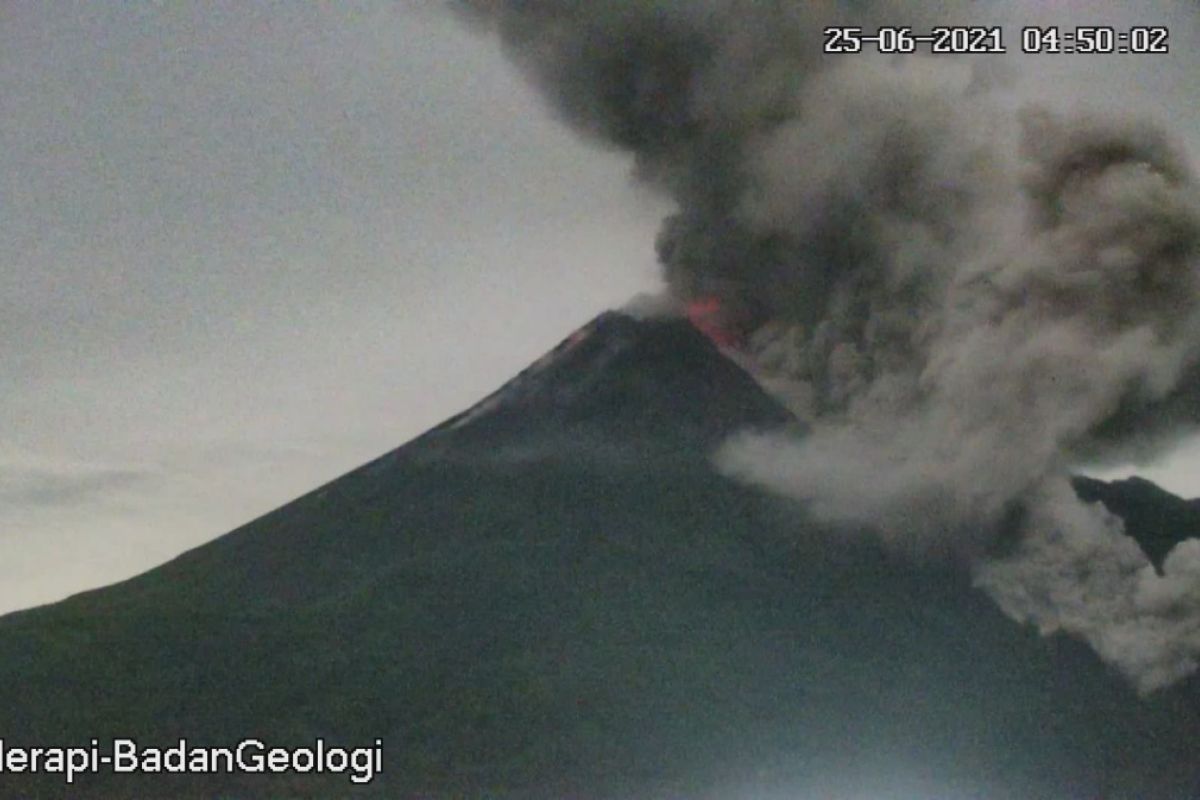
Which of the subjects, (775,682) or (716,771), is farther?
(775,682)

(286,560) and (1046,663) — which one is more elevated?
(286,560)

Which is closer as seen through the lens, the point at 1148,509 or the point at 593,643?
the point at 593,643

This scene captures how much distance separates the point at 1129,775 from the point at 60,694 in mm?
37622

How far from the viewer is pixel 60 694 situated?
204ft

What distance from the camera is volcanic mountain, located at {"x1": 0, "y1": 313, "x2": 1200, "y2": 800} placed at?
57.5 meters

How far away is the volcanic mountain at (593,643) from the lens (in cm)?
5750

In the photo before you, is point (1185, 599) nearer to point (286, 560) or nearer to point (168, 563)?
point (286, 560)

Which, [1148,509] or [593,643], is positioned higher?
[1148,509]

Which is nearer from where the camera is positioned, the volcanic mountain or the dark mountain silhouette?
the volcanic mountain

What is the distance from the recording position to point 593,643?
220ft

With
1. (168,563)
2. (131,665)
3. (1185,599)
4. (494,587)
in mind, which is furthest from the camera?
(168,563)

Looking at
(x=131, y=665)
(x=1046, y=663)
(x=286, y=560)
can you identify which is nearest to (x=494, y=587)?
(x=286, y=560)

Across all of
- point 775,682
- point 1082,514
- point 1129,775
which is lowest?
point 1129,775

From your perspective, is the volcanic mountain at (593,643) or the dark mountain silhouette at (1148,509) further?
the dark mountain silhouette at (1148,509)
